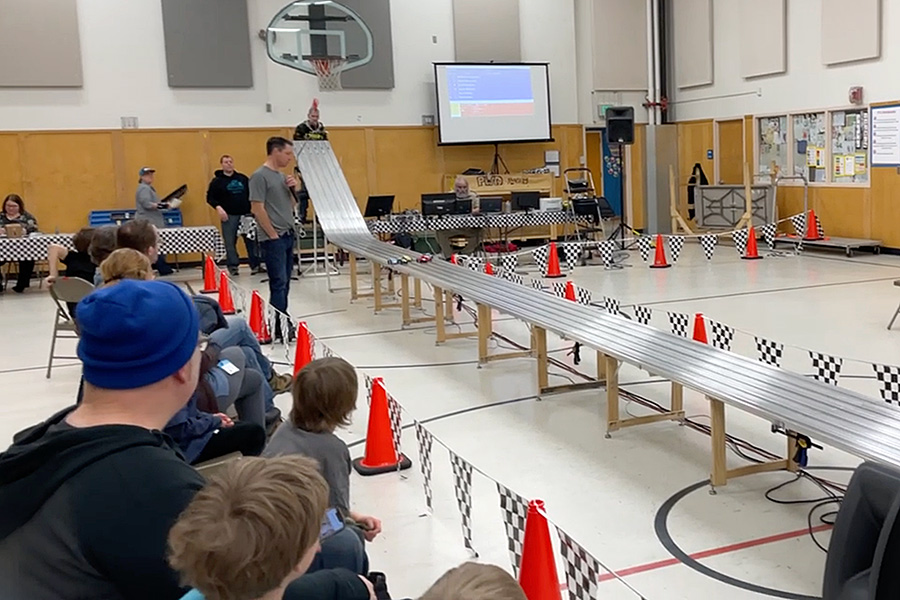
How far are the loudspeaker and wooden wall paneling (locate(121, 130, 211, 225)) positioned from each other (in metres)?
5.31

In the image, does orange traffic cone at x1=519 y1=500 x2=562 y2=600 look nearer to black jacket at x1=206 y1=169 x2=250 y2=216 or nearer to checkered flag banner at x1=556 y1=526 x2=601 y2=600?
checkered flag banner at x1=556 y1=526 x2=601 y2=600

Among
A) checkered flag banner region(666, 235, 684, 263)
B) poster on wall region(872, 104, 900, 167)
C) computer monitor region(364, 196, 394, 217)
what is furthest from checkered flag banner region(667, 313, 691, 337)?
poster on wall region(872, 104, 900, 167)

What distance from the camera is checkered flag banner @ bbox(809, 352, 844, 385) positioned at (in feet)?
13.6

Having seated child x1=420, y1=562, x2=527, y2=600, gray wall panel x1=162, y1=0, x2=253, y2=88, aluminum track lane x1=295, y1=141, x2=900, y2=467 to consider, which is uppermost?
gray wall panel x1=162, y1=0, x2=253, y2=88

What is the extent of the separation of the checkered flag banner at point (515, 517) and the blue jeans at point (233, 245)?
9.69 meters

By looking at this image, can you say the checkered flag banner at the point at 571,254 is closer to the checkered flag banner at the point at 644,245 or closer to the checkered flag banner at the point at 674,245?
the checkered flag banner at the point at 644,245

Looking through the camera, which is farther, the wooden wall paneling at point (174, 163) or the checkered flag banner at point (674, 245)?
the wooden wall paneling at point (174, 163)

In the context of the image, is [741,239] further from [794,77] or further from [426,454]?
[426,454]

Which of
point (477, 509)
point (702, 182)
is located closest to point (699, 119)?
point (702, 182)

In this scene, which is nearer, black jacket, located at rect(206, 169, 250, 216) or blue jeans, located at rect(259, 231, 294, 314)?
blue jeans, located at rect(259, 231, 294, 314)

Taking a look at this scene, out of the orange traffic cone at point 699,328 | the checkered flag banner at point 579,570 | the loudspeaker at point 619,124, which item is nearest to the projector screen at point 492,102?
the loudspeaker at point 619,124

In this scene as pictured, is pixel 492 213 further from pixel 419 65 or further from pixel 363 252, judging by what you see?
pixel 419 65

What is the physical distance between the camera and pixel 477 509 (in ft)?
11.2

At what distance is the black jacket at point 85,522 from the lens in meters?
1.25
